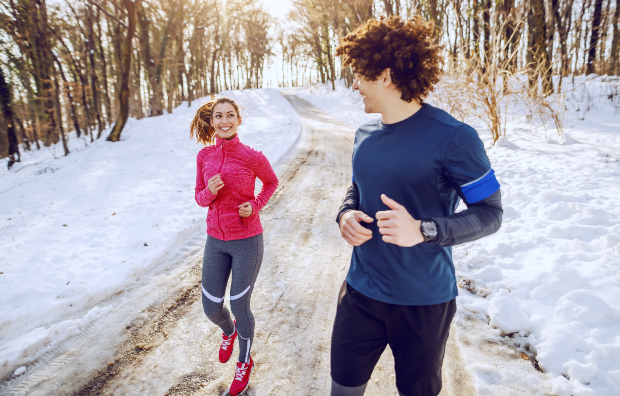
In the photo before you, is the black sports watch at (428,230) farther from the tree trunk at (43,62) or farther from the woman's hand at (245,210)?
the tree trunk at (43,62)

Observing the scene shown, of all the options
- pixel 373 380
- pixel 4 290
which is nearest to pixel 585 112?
pixel 373 380

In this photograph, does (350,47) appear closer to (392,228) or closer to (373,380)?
(392,228)

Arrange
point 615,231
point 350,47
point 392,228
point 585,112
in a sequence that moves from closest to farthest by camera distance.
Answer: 1. point 392,228
2. point 350,47
3. point 615,231
4. point 585,112

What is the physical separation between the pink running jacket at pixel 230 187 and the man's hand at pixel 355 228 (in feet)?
3.49

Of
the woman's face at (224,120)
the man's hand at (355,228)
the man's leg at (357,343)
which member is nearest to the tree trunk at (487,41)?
the woman's face at (224,120)

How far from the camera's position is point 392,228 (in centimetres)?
121

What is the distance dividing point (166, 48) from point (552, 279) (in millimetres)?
21142

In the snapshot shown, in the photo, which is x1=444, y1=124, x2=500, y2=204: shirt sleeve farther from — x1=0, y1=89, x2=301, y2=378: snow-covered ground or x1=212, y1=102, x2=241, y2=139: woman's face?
x1=0, y1=89, x2=301, y2=378: snow-covered ground

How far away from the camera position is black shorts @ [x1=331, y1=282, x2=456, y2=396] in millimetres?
1411

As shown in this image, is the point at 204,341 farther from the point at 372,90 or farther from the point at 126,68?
the point at 126,68

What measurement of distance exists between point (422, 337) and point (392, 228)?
21.6 inches

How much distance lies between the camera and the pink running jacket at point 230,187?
2402mm

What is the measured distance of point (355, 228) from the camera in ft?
4.69

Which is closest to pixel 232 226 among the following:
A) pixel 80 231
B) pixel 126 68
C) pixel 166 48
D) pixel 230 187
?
pixel 230 187
